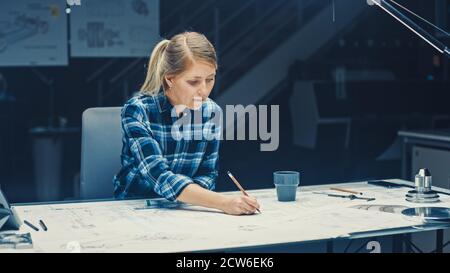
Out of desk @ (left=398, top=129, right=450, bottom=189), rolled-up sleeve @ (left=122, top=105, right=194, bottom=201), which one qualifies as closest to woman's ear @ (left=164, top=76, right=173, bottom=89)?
rolled-up sleeve @ (left=122, top=105, right=194, bottom=201)

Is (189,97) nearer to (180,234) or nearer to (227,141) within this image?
(180,234)

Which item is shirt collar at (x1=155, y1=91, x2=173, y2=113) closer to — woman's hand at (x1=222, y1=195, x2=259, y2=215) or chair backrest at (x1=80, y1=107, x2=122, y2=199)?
chair backrest at (x1=80, y1=107, x2=122, y2=199)

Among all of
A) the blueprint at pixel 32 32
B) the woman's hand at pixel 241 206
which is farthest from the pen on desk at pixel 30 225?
the blueprint at pixel 32 32

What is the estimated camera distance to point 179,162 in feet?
8.24

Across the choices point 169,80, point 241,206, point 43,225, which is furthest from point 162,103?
point 43,225

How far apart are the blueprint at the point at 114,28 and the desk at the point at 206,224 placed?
3033 millimetres

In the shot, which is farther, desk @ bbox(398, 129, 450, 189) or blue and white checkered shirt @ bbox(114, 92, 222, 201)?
desk @ bbox(398, 129, 450, 189)

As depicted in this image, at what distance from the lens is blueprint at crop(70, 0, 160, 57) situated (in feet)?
17.0

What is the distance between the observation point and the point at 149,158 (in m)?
2.34

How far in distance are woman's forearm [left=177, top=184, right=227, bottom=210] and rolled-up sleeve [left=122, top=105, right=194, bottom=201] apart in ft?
0.06

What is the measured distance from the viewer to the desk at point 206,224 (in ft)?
5.93

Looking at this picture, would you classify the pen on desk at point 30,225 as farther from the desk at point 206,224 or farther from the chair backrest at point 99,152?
the chair backrest at point 99,152

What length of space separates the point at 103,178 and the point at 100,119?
0.71ft
